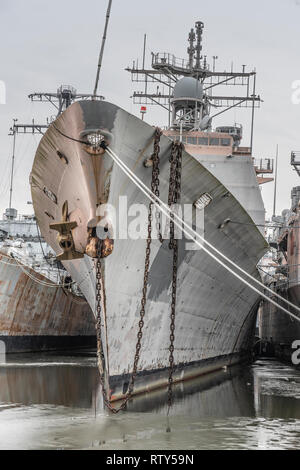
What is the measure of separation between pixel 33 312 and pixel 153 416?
49.1 feet

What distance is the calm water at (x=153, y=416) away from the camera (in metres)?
7.62

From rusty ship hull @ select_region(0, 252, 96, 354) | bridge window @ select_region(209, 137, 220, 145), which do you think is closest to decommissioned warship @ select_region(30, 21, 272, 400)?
bridge window @ select_region(209, 137, 220, 145)

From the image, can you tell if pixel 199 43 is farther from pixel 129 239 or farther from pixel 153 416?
pixel 153 416

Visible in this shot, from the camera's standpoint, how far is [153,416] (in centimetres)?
921

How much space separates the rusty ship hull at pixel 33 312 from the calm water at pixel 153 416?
21.5 feet

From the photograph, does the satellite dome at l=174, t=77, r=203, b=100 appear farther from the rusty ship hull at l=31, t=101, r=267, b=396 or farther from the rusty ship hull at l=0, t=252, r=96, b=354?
the rusty ship hull at l=0, t=252, r=96, b=354

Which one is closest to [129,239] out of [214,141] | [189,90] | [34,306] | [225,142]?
[214,141]

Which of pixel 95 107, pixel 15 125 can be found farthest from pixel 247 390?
pixel 15 125

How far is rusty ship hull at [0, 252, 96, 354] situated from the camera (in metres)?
21.6

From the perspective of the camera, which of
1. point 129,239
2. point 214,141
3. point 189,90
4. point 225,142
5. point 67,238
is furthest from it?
point 189,90

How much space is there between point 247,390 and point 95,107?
7702 millimetres

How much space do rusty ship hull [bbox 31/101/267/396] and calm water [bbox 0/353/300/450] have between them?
0.81 metres
